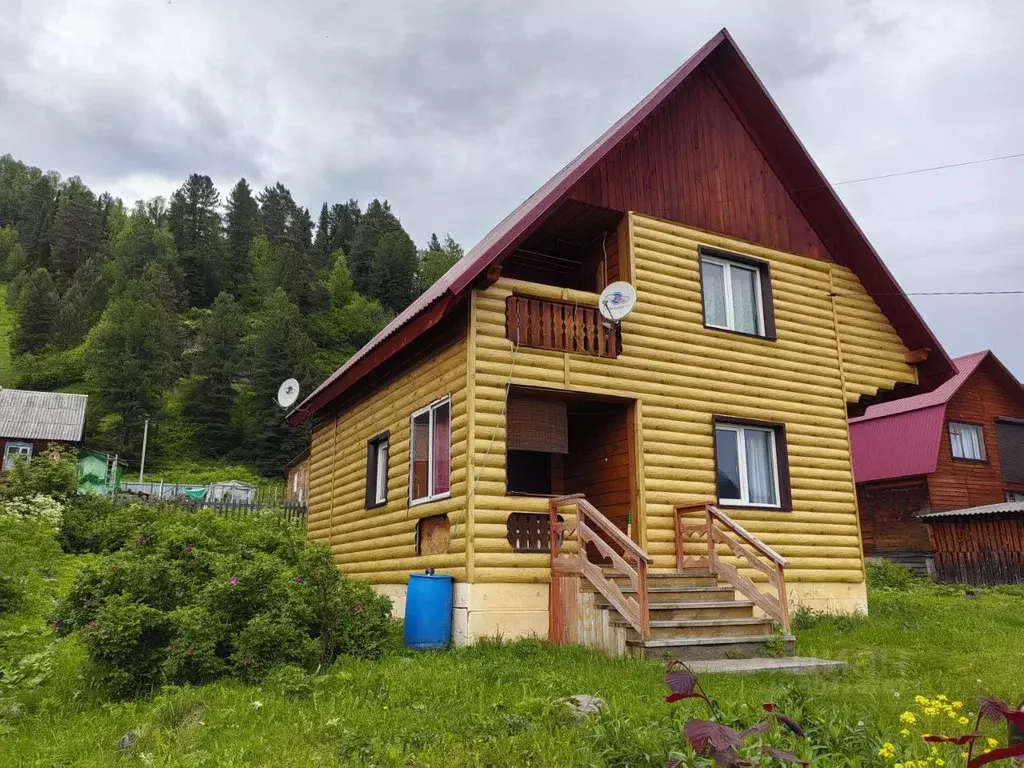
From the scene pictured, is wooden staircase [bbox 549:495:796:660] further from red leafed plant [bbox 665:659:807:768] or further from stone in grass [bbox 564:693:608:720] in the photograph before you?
red leafed plant [bbox 665:659:807:768]

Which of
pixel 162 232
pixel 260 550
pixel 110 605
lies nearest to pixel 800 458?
pixel 260 550

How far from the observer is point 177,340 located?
6381cm

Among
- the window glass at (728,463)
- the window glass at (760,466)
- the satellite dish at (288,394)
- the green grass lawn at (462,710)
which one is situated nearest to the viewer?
the green grass lawn at (462,710)

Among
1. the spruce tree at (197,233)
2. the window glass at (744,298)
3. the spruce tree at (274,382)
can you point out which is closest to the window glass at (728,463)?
the window glass at (744,298)

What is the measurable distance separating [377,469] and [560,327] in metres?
4.97

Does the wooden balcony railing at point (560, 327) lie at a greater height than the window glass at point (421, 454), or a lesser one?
greater

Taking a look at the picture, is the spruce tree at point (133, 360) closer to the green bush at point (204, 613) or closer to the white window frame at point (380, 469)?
the white window frame at point (380, 469)

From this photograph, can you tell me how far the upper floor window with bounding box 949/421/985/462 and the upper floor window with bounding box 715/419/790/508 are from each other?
18.0m

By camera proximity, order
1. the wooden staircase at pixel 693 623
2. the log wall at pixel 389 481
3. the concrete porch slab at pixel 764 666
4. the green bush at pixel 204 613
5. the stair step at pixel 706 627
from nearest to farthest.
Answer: the green bush at pixel 204 613 → the concrete porch slab at pixel 764 666 → the wooden staircase at pixel 693 623 → the stair step at pixel 706 627 → the log wall at pixel 389 481

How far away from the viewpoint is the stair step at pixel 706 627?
8.66 m

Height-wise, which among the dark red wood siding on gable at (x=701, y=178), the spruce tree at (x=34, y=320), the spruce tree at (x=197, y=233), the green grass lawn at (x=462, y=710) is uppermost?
the spruce tree at (x=197, y=233)

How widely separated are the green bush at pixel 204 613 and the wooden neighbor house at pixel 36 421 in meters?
37.0

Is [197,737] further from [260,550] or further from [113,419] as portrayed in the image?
[113,419]

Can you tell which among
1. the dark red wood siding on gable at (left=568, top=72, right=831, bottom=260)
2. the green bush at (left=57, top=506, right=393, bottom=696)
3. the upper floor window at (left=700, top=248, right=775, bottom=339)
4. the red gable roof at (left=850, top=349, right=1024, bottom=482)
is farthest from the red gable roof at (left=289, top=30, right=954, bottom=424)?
the red gable roof at (left=850, top=349, right=1024, bottom=482)
